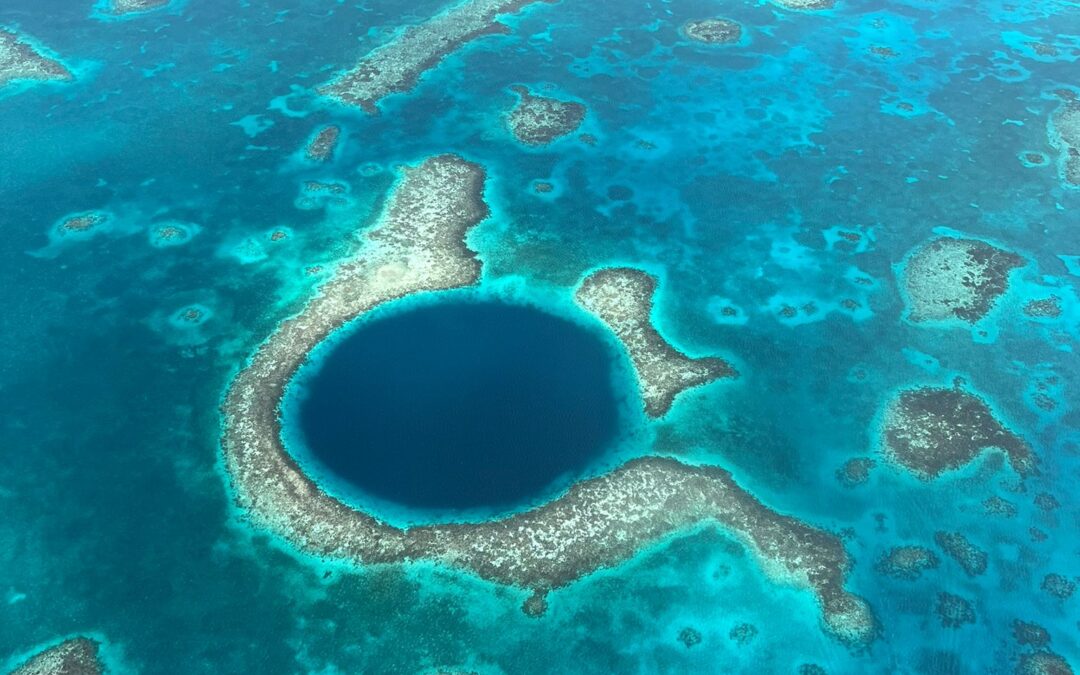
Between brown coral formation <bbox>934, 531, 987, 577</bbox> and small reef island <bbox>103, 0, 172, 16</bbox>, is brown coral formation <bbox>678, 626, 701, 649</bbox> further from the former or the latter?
small reef island <bbox>103, 0, 172, 16</bbox>

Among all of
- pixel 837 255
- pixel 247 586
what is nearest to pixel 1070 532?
pixel 837 255

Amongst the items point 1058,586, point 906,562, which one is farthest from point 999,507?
point 906,562

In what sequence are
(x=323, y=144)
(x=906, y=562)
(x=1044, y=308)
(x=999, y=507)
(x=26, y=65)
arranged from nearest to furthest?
(x=906, y=562)
(x=999, y=507)
(x=1044, y=308)
(x=323, y=144)
(x=26, y=65)

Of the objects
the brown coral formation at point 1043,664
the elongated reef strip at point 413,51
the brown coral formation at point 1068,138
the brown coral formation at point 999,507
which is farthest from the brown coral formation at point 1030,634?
the elongated reef strip at point 413,51

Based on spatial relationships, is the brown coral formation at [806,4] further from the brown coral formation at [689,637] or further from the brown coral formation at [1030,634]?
the brown coral formation at [689,637]

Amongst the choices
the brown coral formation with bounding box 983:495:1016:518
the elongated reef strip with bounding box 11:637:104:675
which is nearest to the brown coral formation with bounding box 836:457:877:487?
the brown coral formation with bounding box 983:495:1016:518

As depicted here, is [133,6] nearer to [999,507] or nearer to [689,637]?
[689,637]
